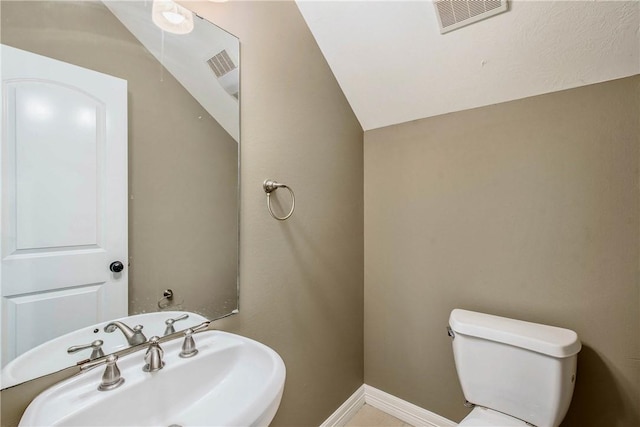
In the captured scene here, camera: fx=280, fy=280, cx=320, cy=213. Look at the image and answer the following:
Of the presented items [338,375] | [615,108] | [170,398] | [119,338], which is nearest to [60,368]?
[119,338]

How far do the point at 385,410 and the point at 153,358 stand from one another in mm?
1572

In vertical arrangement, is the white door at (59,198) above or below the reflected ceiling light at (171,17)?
below

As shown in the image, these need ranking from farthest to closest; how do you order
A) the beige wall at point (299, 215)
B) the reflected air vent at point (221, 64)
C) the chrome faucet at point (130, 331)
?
the beige wall at point (299, 215) → the reflected air vent at point (221, 64) → the chrome faucet at point (130, 331)

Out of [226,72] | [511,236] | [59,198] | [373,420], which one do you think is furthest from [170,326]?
[511,236]

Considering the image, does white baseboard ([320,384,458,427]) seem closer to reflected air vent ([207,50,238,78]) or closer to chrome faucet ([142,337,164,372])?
chrome faucet ([142,337,164,372])

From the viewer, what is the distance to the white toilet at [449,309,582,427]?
1.10m

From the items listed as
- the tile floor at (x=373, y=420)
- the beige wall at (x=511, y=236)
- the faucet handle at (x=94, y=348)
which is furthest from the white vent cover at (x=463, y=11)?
the tile floor at (x=373, y=420)

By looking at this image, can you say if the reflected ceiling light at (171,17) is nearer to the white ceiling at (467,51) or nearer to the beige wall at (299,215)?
the beige wall at (299,215)

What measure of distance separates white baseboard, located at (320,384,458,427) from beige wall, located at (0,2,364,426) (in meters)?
0.07

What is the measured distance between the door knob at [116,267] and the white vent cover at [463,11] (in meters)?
1.55

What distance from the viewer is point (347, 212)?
1.75 meters

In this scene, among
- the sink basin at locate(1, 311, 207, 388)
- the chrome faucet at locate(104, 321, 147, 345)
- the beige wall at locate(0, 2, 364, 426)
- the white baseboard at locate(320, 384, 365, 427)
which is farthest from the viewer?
the white baseboard at locate(320, 384, 365, 427)

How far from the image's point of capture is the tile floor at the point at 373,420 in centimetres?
169

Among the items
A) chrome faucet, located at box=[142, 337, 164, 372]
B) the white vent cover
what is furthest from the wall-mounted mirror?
the white vent cover
